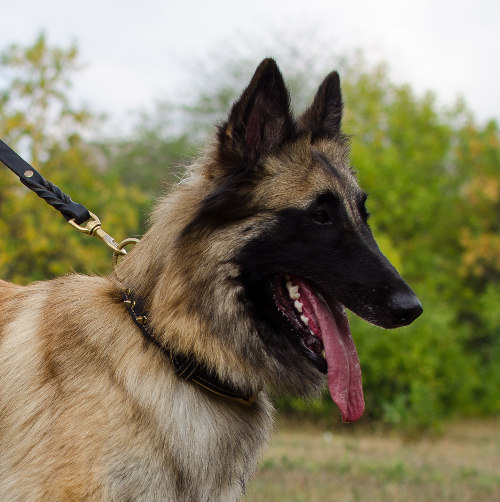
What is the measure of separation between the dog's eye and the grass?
1842 mm

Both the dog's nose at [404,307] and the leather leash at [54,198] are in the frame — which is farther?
the leather leash at [54,198]

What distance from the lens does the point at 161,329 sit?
2861mm

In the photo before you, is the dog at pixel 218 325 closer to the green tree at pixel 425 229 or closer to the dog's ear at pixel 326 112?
the dog's ear at pixel 326 112

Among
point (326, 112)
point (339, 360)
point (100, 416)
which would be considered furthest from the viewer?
point (326, 112)

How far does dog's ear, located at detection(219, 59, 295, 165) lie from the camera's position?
292cm

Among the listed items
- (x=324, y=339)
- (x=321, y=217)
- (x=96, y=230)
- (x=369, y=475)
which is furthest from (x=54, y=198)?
(x=369, y=475)

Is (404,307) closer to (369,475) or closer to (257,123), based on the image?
(257,123)

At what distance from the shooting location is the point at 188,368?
287 centimetres

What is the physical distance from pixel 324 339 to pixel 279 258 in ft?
1.37

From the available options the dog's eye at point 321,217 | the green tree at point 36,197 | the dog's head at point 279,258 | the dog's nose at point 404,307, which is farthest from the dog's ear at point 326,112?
the green tree at point 36,197

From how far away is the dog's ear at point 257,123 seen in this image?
2.92 metres

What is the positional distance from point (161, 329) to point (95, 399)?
417 millimetres

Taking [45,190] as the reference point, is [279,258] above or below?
above

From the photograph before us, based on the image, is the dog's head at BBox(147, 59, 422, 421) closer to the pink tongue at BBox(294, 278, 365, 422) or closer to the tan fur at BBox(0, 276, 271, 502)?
the pink tongue at BBox(294, 278, 365, 422)
